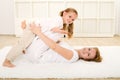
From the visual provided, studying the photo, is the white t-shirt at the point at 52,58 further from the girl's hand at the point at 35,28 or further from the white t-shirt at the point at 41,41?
the girl's hand at the point at 35,28

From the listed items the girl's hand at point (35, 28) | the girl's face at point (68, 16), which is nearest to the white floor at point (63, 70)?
the girl's hand at point (35, 28)

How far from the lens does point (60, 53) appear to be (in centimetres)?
204

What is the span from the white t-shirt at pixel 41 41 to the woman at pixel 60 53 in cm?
4

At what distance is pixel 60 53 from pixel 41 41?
22 cm

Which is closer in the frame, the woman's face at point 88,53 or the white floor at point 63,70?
the white floor at point 63,70

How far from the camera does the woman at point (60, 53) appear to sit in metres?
2.04

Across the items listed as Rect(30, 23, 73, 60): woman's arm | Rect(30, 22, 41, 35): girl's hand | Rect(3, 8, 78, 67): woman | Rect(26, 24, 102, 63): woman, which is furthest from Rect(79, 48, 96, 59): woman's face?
Rect(30, 22, 41, 35): girl's hand

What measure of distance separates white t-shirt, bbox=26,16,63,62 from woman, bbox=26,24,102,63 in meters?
0.04

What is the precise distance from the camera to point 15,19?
4.72 m

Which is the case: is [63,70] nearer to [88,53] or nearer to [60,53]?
[60,53]

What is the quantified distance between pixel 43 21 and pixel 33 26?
0.10 meters

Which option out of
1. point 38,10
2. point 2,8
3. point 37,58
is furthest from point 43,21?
point 2,8

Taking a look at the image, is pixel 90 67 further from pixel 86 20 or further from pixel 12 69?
pixel 86 20

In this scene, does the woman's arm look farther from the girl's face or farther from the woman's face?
the girl's face
